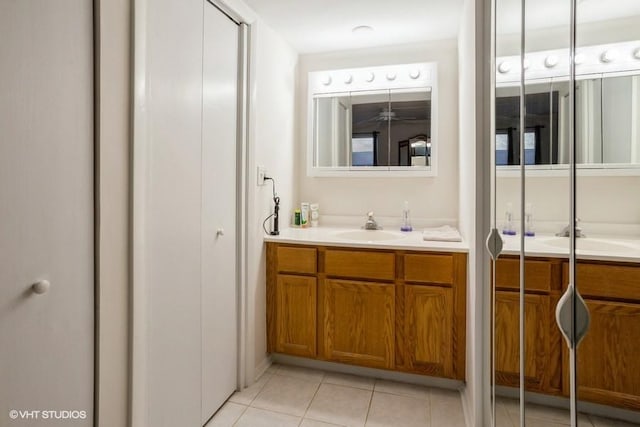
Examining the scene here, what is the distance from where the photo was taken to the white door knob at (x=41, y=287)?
2.91ft

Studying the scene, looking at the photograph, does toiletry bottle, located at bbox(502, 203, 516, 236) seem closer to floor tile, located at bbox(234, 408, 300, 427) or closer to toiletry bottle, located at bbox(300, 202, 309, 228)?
floor tile, located at bbox(234, 408, 300, 427)

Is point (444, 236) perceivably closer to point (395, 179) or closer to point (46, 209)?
point (395, 179)

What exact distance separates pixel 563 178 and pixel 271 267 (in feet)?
5.67

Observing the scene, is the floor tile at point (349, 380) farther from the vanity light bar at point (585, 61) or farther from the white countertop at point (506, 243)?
the vanity light bar at point (585, 61)

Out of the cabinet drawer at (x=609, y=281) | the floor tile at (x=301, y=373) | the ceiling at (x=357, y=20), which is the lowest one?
the floor tile at (x=301, y=373)

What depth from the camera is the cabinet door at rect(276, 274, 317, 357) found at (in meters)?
2.16

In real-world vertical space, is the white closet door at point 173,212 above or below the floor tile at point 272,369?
above

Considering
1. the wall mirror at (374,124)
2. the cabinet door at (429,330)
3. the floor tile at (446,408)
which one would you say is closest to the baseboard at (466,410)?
the floor tile at (446,408)

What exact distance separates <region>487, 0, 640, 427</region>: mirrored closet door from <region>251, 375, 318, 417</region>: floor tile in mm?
1049

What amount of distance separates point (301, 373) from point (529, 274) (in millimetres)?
1622

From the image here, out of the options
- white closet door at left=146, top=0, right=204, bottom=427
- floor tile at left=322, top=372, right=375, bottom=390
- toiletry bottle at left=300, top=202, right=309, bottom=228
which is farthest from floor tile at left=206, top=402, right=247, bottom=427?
toiletry bottle at left=300, top=202, right=309, bottom=228

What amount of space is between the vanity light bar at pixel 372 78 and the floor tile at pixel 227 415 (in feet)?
7.14

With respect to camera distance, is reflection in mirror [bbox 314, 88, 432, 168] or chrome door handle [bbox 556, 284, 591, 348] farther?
reflection in mirror [bbox 314, 88, 432, 168]

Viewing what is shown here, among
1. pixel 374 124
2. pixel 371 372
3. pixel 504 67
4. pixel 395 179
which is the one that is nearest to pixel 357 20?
pixel 374 124
